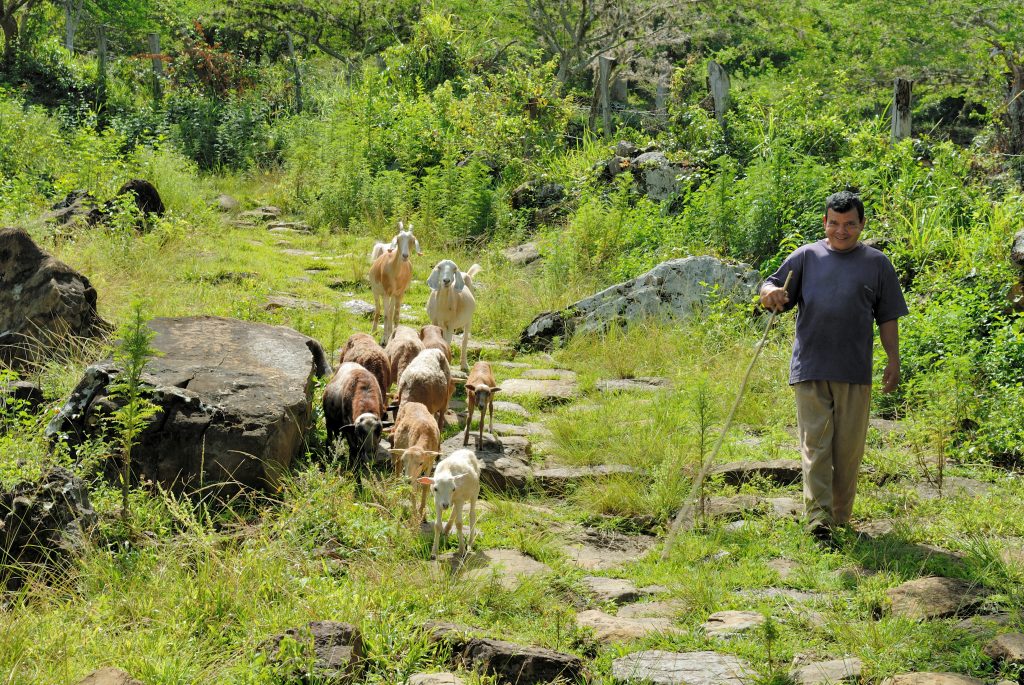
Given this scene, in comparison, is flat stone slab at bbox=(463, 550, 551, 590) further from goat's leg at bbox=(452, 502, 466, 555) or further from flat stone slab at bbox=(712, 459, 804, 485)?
flat stone slab at bbox=(712, 459, 804, 485)

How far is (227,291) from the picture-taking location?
1241 centimetres

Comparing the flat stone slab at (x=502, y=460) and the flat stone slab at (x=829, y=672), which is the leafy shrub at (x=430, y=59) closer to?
the flat stone slab at (x=502, y=460)

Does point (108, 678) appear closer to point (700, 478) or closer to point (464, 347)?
point (700, 478)

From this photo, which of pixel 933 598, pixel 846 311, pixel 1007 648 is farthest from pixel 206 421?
pixel 1007 648

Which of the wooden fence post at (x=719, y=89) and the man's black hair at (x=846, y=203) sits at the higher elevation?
the wooden fence post at (x=719, y=89)

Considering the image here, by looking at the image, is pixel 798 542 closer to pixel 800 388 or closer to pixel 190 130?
pixel 800 388

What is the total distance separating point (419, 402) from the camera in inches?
→ 320

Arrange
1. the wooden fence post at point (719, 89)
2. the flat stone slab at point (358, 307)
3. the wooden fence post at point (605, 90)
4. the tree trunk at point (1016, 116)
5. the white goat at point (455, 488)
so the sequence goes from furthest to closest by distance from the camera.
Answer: the wooden fence post at point (605, 90) → the wooden fence post at point (719, 89) → the tree trunk at point (1016, 116) → the flat stone slab at point (358, 307) → the white goat at point (455, 488)

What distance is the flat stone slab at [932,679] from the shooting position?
4.46m

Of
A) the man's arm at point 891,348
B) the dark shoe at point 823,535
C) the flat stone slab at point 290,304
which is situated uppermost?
the man's arm at point 891,348

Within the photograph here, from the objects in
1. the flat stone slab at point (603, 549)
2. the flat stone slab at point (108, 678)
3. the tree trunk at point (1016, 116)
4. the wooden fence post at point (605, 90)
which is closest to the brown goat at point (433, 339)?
the flat stone slab at point (603, 549)

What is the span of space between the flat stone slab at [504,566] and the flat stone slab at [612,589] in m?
0.29

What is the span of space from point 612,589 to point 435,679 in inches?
66.8

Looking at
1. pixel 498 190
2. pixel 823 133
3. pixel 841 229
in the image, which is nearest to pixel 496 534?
pixel 841 229
